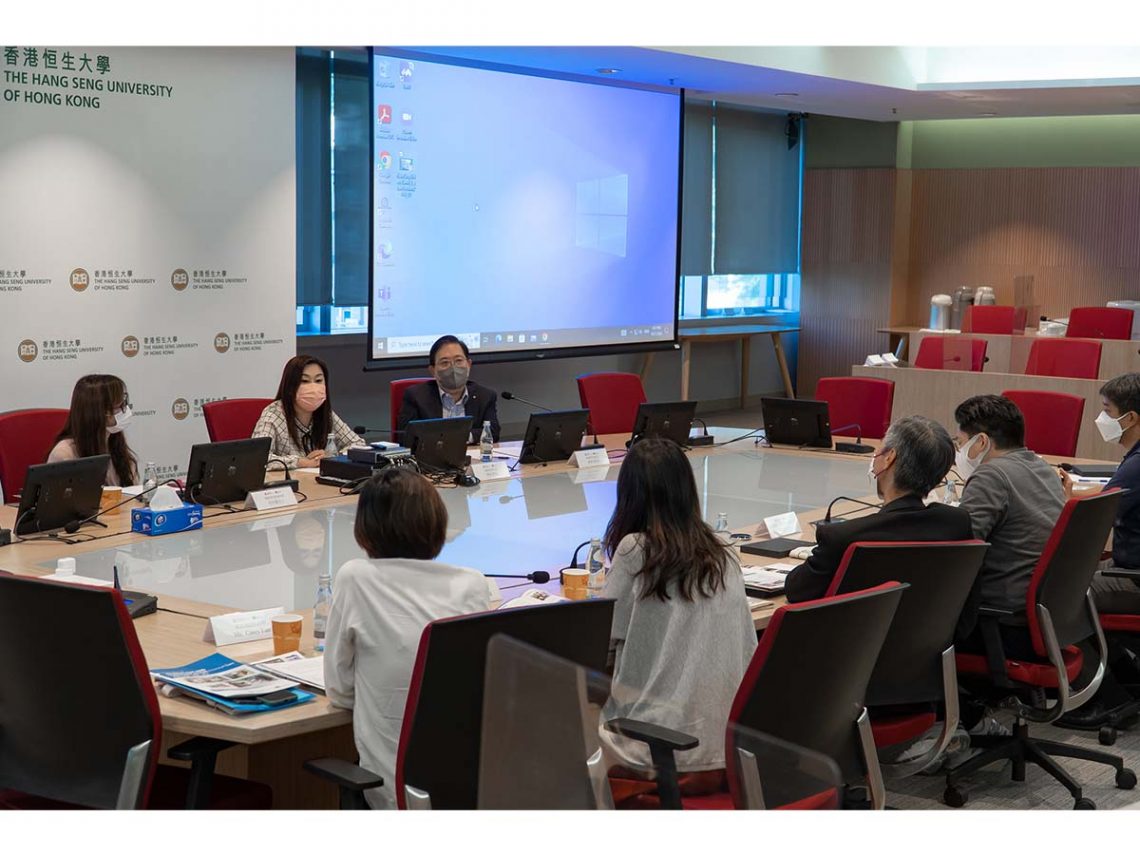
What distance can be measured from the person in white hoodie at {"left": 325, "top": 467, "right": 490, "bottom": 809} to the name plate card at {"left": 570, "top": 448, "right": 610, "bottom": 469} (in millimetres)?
3295

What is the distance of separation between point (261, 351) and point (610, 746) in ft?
21.0

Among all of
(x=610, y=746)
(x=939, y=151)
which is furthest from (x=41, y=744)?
(x=939, y=151)

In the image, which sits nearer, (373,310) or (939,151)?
(373,310)

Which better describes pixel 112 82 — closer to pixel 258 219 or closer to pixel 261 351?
pixel 258 219

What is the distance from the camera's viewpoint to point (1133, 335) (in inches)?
444

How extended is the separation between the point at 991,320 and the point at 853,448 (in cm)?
567

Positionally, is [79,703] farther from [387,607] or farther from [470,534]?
[470,534]

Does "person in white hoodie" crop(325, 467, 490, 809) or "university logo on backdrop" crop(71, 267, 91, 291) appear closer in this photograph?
"person in white hoodie" crop(325, 467, 490, 809)

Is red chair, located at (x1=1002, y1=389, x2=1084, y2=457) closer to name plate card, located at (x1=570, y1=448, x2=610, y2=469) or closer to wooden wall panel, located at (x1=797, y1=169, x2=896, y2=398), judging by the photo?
name plate card, located at (x1=570, y1=448, x2=610, y2=469)

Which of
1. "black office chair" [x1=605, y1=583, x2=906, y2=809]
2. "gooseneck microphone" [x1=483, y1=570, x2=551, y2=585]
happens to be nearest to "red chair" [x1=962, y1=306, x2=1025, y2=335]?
"gooseneck microphone" [x1=483, y1=570, x2=551, y2=585]

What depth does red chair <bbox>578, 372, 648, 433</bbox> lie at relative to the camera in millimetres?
7180

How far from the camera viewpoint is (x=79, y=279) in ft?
22.3

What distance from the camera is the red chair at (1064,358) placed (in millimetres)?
9672

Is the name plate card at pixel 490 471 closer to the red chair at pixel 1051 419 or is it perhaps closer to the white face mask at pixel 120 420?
the white face mask at pixel 120 420
